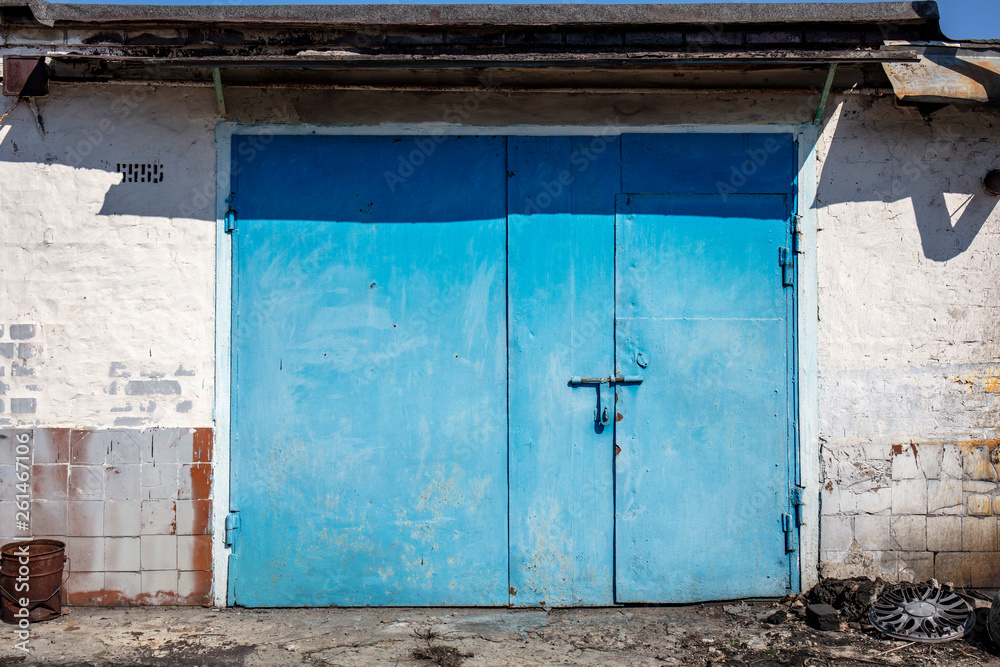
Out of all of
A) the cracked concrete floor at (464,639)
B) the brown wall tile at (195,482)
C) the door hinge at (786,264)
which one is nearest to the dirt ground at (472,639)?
the cracked concrete floor at (464,639)

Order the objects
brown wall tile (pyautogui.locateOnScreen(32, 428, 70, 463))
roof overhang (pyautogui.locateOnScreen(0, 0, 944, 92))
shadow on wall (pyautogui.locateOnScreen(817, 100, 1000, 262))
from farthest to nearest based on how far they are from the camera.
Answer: shadow on wall (pyautogui.locateOnScreen(817, 100, 1000, 262))
brown wall tile (pyautogui.locateOnScreen(32, 428, 70, 463))
roof overhang (pyautogui.locateOnScreen(0, 0, 944, 92))

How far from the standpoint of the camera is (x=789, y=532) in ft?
12.4

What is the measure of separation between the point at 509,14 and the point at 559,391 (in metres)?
2.01

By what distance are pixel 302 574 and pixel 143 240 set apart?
82.7 inches

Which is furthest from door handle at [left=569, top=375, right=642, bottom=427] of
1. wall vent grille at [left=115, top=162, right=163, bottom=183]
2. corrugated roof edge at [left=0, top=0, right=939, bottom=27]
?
wall vent grille at [left=115, top=162, right=163, bottom=183]

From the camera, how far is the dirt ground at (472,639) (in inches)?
127

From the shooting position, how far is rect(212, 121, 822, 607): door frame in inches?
148

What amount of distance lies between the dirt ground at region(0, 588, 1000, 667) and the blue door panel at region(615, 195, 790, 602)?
23 centimetres

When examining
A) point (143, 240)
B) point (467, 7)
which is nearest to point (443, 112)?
point (467, 7)

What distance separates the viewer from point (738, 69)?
11.8 ft

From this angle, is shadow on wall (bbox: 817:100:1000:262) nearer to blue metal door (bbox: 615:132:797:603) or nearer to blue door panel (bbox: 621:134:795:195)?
blue door panel (bbox: 621:134:795:195)

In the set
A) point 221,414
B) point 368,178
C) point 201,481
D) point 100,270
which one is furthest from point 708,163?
point 100,270

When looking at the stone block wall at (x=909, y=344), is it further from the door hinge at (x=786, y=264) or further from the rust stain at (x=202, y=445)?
the rust stain at (x=202, y=445)

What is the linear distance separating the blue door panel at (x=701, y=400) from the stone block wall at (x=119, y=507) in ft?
7.89
